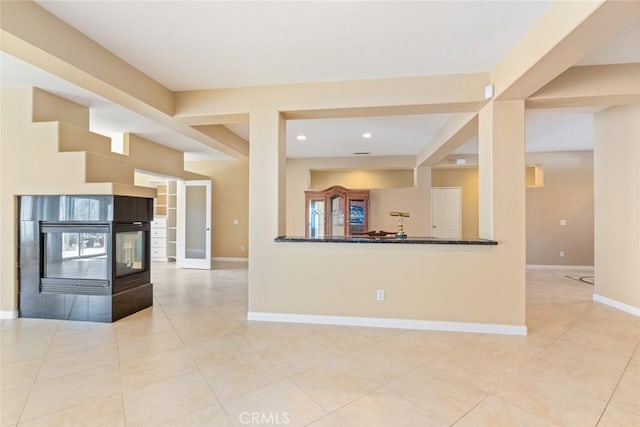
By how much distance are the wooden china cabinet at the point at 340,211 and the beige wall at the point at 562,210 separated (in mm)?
3657

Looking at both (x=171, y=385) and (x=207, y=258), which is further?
(x=207, y=258)

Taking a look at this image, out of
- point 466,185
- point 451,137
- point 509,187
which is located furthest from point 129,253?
point 466,185

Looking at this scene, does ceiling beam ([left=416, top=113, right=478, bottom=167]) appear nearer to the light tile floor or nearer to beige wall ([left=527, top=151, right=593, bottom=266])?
the light tile floor

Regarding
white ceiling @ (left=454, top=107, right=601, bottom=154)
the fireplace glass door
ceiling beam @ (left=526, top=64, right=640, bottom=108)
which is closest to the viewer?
ceiling beam @ (left=526, top=64, right=640, bottom=108)

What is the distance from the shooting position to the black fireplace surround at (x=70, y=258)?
3.46m

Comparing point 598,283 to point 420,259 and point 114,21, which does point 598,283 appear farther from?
point 114,21

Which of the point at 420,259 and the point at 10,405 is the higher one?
the point at 420,259

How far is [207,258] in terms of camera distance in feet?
22.8

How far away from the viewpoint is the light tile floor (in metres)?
1.82

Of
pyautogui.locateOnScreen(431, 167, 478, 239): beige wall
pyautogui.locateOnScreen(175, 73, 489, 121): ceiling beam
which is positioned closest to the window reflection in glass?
pyautogui.locateOnScreen(175, 73, 489, 121): ceiling beam

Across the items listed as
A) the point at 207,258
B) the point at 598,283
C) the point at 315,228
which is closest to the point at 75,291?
the point at 207,258

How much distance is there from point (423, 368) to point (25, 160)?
14.8 ft

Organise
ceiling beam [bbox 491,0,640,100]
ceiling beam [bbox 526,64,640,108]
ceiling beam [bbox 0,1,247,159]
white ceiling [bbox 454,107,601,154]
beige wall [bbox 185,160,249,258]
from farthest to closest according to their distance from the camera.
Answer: beige wall [bbox 185,160,249,258] < white ceiling [bbox 454,107,601,154] < ceiling beam [bbox 526,64,640,108] < ceiling beam [bbox 0,1,247,159] < ceiling beam [bbox 491,0,640,100]

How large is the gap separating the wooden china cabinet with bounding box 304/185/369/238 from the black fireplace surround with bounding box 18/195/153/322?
4182 millimetres
